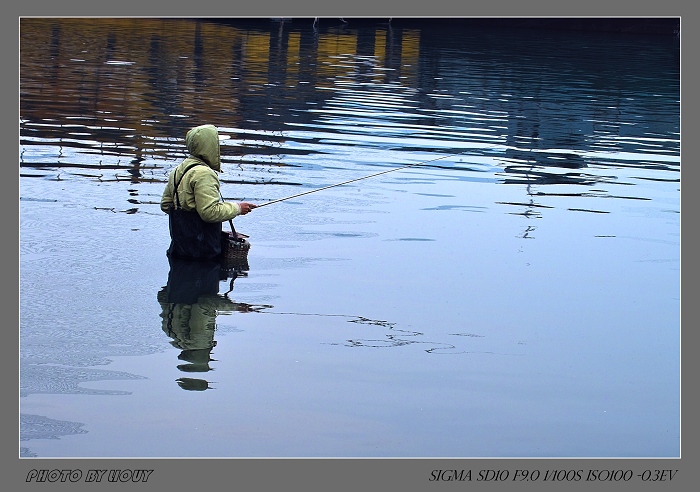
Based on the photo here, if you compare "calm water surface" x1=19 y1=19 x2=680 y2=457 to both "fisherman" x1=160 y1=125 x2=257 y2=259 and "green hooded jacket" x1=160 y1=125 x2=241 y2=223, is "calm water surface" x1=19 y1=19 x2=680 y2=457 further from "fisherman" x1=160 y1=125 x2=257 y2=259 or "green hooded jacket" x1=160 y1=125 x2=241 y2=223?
"green hooded jacket" x1=160 y1=125 x2=241 y2=223

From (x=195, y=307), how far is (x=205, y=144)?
161 cm

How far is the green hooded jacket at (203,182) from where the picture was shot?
31.9 feet

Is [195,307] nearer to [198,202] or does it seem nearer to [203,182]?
[198,202]

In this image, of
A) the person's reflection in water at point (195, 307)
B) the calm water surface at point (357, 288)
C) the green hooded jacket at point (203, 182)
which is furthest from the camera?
the green hooded jacket at point (203, 182)

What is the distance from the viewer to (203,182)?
973 cm

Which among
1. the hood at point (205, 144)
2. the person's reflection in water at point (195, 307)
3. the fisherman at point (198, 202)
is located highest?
the hood at point (205, 144)

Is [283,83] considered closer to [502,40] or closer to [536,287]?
[536,287]

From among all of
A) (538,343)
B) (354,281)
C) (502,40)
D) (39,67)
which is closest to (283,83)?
Answer: (39,67)

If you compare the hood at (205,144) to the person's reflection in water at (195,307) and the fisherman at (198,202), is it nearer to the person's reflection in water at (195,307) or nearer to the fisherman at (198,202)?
the fisherman at (198,202)

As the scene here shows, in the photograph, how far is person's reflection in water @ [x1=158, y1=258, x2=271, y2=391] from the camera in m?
7.60

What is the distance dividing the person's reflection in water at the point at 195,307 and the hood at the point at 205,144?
88 cm

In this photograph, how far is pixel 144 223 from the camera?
1141 cm

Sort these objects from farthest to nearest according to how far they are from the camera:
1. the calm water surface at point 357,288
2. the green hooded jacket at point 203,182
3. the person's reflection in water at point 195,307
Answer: the green hooded jacket at point 203,182 → the person's reflection in water at point 195,307 → the calm water surface at point 357,288

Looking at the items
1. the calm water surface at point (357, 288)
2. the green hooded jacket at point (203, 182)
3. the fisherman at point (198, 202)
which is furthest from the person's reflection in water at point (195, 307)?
the green hooded jacket at point (203, 182)
